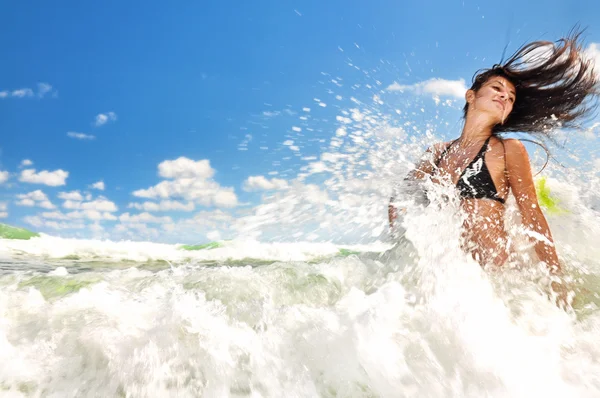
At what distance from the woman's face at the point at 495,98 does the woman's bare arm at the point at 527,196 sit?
53cm

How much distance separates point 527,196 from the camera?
3080 mm

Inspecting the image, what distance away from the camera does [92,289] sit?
2.62 meters

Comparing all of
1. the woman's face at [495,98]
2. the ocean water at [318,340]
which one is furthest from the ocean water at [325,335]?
the woman's face at [495,98]

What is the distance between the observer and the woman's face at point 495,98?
3637 millimetres

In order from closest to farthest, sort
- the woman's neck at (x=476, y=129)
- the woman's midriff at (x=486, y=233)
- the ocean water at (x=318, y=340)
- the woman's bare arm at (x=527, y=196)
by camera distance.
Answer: the ocean water at (x=318, y=340)
the woman's bare arm at (x=527, y=196)
the woman's midriff at (x=486, y=233)
the woman's neck at (x=476, y=129)

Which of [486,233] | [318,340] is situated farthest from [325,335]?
[486,233]

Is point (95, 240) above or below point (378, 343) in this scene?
above

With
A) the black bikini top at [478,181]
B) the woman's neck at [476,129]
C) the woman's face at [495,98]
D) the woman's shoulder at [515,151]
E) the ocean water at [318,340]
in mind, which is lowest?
the ocean water at [318,340]

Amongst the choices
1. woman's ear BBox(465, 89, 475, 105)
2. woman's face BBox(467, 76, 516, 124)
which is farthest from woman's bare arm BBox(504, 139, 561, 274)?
woman's ear BBox(465, 89, 475, 105)

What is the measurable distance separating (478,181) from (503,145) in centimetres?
32

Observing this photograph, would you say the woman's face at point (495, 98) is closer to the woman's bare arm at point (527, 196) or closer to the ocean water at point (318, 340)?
the woman's bare arm at point (527, 196)

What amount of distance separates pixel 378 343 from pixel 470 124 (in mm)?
2375

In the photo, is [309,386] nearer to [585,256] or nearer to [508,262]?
[508,262]

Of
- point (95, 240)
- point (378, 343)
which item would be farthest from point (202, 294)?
point (95, 240)
